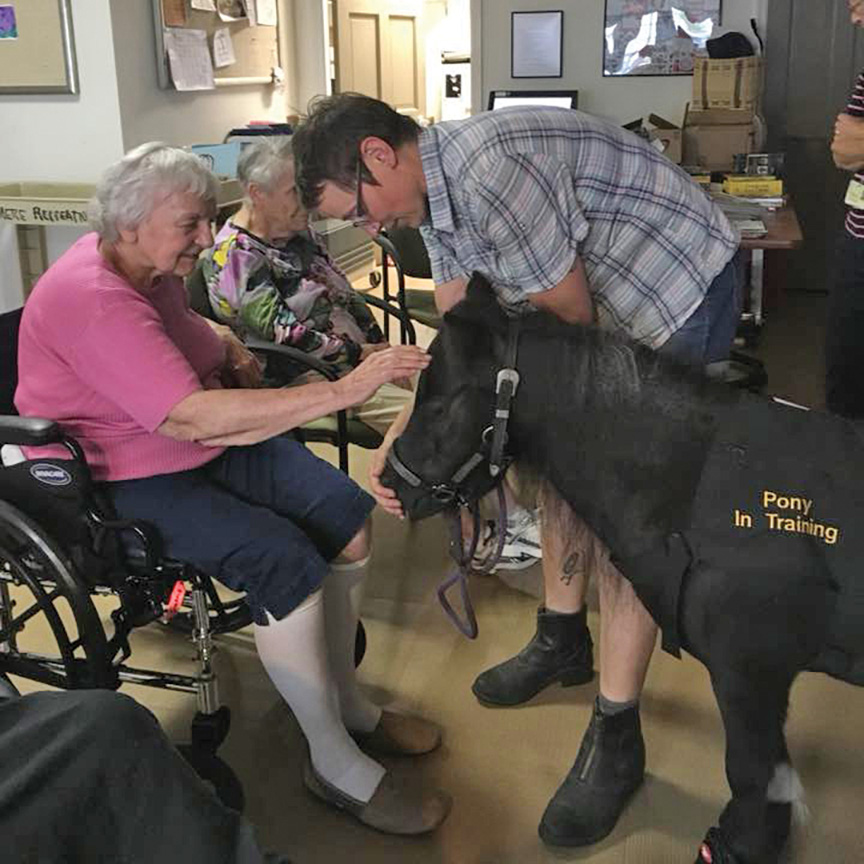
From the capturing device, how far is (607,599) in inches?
70.2

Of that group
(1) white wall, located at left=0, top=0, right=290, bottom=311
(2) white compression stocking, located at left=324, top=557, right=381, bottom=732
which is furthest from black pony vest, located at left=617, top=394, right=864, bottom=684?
(1) white wall, located at left=0, top=0, right=290, bottom=311

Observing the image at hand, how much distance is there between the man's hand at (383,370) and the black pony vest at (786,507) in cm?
43

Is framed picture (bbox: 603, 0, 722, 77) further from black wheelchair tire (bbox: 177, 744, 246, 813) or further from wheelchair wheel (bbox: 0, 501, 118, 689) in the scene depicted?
black wheelchair tire (bbox: 177, 744, 246, 813)

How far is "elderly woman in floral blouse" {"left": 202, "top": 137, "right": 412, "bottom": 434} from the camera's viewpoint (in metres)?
2.53

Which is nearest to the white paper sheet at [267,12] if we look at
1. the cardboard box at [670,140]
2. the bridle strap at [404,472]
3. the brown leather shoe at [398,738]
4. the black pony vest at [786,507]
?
the cardboard box at [670,140]

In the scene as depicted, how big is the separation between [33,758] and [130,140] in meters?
3.41

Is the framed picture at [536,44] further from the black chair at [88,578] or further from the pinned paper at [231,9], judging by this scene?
the black chair at [88,578]

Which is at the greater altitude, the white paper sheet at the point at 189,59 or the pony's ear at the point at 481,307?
the white paper sheet at the point at 189,59

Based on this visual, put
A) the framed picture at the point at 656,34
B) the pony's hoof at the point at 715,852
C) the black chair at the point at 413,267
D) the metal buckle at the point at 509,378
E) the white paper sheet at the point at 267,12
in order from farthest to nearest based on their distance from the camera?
the white paper sheet at the point at 267,12 < the framed picture at the point at 656,34 < the black chair at the point at 413,267 < the pony's hoof at the point at 715,852 < the metal buckle at the point at 509,378

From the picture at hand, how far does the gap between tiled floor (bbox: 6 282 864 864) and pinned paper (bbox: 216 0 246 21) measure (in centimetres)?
303

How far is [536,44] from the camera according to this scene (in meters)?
5.12

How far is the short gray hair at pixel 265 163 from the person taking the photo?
8.16 ft

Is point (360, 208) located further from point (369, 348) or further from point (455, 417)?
point (369, 348)

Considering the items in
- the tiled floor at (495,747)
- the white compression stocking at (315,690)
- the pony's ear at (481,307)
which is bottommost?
the tiled floor at (495,747)
